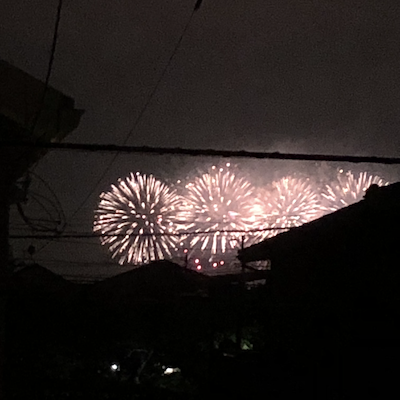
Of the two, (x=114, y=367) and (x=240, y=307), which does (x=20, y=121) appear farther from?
(x=114, y=367)

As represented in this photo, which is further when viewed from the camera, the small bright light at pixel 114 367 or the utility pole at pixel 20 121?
the small bright light at pixel 114 367

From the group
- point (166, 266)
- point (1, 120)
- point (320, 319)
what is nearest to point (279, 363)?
point (320, 319)

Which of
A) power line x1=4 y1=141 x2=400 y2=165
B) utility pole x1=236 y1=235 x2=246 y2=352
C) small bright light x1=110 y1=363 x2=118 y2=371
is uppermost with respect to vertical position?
power line x1=4 y1=141 x2=400 y2=165

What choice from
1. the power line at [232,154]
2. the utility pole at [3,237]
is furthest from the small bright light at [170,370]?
the power line at [232,154]

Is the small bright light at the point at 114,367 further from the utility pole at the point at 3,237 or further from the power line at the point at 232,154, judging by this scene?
the power line at the point at 232,154

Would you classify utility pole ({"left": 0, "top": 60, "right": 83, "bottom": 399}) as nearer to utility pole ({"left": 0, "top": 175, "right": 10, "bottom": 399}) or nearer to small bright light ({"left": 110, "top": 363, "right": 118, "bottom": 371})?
utility pole ({"left": 0, "top": 175, "right": 10, "bottom": 399})

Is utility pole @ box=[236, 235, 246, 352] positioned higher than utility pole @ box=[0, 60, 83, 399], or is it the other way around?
utility pole @ box=[0, 60, 83, 399]

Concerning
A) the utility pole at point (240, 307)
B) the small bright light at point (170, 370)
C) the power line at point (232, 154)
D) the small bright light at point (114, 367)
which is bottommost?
the small bright light at point (114, 367)

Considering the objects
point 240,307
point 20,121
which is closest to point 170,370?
point 240,307

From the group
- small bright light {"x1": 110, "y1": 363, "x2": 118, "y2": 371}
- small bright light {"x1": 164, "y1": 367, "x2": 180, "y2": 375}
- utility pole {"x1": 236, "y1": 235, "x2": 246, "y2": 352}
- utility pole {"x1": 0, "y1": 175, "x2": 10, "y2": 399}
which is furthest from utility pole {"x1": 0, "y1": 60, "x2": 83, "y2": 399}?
utility pole {"x1": 236, "y1": 235, "x2": 246, "y2": 352}

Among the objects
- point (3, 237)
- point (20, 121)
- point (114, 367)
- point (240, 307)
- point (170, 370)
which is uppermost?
point (20, 121)

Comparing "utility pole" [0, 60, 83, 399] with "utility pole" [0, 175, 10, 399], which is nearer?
"utility pole" [0, 60, 83, 399]
